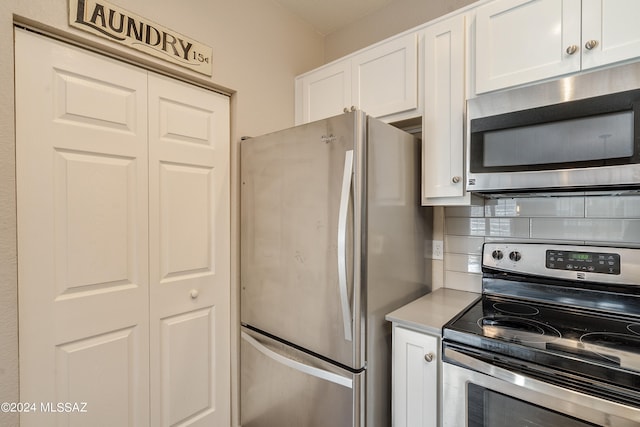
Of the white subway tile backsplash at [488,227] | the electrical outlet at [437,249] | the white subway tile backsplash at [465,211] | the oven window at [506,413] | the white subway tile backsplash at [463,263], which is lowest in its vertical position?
the oven window at [506,413]

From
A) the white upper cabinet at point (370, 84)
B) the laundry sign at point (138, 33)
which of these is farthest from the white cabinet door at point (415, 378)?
the laundry sign at point (138, 33)

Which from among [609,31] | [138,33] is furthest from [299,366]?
[609,31]

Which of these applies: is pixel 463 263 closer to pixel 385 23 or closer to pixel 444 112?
pixel 444 112

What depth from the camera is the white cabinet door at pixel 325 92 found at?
185cm

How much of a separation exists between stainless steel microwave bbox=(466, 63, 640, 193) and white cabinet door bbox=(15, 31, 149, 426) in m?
1.55

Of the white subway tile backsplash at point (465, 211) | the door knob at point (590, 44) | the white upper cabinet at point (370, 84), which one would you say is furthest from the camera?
the white subway tile backsplash at point (465, 211)

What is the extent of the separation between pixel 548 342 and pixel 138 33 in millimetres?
2038

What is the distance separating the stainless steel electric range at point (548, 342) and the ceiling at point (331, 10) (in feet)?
5.63

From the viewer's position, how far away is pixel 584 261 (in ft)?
4.36

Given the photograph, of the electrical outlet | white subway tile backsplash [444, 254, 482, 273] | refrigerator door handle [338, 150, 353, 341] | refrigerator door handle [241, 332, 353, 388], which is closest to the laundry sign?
refrigerator door handle [338, 150, 353, 341]

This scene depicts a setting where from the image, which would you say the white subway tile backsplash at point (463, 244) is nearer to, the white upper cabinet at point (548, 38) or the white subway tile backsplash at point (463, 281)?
the white subway tile backsplash at point (463, 281)

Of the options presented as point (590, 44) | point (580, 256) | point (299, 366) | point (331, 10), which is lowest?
point (299, 366)

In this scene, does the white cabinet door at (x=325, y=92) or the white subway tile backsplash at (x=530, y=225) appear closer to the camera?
the white subway tile backsplash at (x=530, y=225)

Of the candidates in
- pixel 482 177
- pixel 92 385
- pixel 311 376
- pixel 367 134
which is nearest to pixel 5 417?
pixel 92 385
